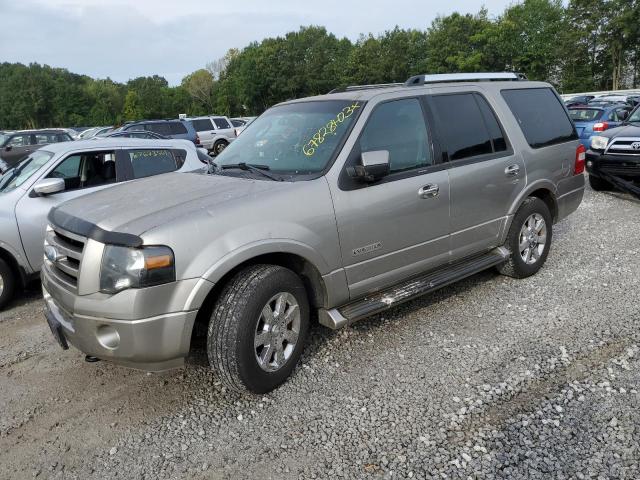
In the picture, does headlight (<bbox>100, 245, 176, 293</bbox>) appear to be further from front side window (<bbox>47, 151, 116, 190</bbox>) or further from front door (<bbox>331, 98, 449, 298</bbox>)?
front side window (<bbox>47, 151, 116, 190</bbox>)

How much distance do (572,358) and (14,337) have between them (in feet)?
15.2

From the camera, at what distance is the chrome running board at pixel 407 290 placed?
11.8 ft

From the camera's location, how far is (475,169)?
4461 millimetres

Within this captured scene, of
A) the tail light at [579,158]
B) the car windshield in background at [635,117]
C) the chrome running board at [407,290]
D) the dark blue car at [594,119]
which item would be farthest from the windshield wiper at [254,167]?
the dark blue car at [594,119]

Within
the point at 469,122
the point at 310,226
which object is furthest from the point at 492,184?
the point at 310,226

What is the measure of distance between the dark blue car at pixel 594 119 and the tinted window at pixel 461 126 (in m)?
9.93

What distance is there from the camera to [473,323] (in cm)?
434

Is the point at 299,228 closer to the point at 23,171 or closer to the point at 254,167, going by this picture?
the point at 254,167

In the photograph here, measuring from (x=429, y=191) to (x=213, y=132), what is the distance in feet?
61.6

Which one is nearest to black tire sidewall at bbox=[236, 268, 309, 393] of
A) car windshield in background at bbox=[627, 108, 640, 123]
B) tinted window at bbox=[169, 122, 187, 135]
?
car windshield in background at bbox=[627, 108, 640, 123]

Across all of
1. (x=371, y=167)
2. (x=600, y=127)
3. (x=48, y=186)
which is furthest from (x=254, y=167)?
(x=600, y=127)

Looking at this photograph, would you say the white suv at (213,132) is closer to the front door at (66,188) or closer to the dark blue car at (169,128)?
the dark blue car at (169,128)

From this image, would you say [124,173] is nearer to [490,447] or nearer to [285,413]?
[285,413]

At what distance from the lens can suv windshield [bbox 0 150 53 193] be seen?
18.1 feet
